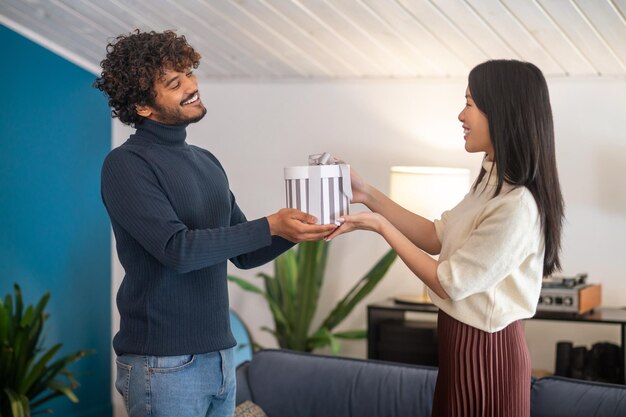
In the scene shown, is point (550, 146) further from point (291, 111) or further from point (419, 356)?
point (291, 111)

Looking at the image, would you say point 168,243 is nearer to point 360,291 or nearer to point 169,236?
point 169,236

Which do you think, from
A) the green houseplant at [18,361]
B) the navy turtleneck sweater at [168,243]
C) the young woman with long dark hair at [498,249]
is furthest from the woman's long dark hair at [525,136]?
the green houseplant at [18,361]

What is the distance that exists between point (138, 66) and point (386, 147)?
9.41 ft

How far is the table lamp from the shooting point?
415cm

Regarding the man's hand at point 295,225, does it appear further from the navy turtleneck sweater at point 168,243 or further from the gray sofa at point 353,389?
the gray sofa at point 353,389

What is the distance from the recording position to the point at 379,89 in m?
4.83

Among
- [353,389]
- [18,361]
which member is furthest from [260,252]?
[18,361]

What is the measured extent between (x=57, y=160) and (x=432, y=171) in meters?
2.21

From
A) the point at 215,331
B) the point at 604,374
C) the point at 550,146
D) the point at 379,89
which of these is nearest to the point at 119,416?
the point at 379,89

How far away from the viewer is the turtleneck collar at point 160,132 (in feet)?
6.91

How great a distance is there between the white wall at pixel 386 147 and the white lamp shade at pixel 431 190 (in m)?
0.45

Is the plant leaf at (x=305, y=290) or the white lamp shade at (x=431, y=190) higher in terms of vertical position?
the white lamp shade at (x=431, y=190)

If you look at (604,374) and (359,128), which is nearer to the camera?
(604,374)

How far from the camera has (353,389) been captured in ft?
10.6
